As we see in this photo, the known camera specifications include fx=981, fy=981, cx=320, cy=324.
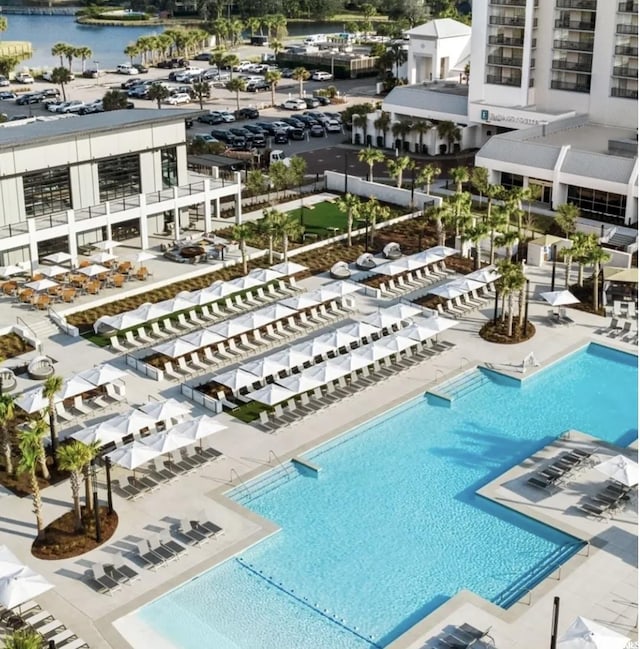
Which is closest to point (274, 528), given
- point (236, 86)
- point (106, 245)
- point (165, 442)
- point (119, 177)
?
point (165, 442)

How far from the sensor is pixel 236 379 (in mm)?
35844

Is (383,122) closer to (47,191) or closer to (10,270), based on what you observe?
(47,191)

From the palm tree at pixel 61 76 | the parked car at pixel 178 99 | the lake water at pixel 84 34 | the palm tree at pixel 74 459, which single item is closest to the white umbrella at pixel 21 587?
the palm tree at pixel 74 459

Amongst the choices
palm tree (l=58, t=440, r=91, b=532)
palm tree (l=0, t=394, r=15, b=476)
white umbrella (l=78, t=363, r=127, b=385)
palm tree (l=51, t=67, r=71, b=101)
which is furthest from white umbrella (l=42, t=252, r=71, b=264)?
palm tree (l=51, t=67, r=71, b=101)

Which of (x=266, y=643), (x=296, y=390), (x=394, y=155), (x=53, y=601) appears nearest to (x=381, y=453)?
(x=296, y=390)

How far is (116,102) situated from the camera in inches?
3329

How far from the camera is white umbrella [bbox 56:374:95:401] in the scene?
34875 mm

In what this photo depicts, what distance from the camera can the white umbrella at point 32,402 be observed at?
3369cm

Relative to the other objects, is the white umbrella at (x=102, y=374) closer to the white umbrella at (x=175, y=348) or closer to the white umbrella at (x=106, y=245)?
the white umbrella at (x=175, y=348)

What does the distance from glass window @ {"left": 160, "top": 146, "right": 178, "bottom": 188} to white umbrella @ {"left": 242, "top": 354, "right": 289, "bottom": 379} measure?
2044 cm

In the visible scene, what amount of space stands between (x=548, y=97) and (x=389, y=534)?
5108cm

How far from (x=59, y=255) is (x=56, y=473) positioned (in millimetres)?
17905

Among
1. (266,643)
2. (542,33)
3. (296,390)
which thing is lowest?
(266,643)

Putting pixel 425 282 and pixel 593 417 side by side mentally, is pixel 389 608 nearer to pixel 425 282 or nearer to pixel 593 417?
pixel 593 417
